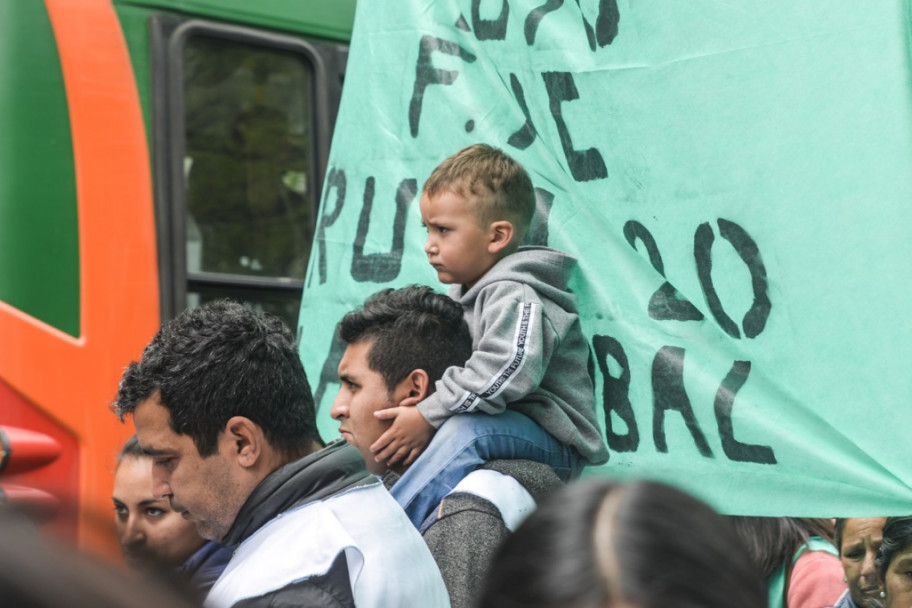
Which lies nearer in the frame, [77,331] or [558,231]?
[558,231]

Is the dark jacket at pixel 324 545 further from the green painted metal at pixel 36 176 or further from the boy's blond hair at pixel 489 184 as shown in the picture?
the green painted metal at pixel 36 176

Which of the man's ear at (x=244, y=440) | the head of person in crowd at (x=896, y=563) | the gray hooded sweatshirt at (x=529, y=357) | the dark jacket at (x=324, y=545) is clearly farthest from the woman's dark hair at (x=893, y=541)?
the man's ear at (x=244, y=440)

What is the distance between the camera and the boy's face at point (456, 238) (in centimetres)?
283

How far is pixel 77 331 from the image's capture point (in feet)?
12.0

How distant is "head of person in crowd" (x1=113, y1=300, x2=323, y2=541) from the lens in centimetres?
215

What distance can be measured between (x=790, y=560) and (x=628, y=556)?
2.94 metres

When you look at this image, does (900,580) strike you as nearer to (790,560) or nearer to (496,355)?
(790,560)

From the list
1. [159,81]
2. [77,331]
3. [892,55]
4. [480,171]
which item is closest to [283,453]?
[480,171]

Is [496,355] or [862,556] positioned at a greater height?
[496,355]

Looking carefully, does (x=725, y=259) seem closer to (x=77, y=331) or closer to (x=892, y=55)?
(x=892, y=55)

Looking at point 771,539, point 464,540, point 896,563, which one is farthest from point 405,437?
point 771,539

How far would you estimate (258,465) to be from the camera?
216 cm

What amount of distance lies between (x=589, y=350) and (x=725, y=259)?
410 mm

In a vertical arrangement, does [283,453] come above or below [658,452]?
above
